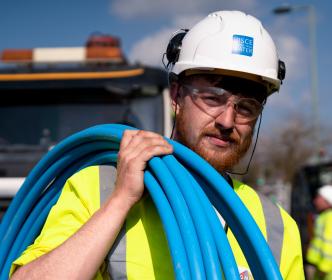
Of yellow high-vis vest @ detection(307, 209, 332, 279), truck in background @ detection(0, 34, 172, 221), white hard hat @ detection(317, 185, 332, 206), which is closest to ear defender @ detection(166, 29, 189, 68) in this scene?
truck in background @ detection(0, 34, 172, 221)

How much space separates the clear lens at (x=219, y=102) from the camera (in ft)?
6.85

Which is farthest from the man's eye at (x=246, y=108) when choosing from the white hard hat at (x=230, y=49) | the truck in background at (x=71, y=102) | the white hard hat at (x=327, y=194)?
the white hard hat at (x=327, y=194)

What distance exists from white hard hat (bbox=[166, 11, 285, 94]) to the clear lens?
94mm

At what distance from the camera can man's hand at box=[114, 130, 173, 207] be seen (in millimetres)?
1729

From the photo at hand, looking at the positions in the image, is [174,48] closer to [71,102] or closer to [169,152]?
[169,152]

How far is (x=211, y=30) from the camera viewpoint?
2.25 m

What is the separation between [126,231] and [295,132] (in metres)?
37.9

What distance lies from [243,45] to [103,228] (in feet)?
3.13

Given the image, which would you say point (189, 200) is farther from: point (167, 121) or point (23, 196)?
point (167, 121)

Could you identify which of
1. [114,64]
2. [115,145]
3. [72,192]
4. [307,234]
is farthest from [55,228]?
[307,234]

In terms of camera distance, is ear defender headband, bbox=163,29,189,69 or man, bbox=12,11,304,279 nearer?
man, bbox=12,11,304,279

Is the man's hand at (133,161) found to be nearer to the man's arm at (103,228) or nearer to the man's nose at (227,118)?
the man's arm at (103,228)

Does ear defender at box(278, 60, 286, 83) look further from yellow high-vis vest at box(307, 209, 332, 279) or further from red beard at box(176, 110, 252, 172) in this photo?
yellow high-vis vest at box(307, 209, 332, 279)

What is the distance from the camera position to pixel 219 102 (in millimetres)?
2098
